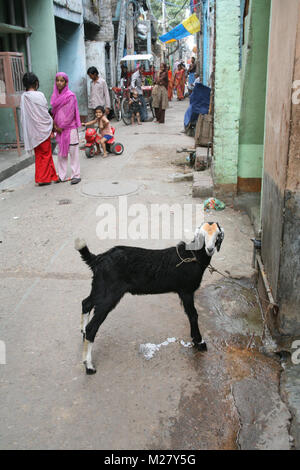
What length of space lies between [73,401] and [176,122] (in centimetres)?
1360

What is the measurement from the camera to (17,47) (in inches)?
429

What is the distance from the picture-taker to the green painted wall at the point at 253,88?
208 inches

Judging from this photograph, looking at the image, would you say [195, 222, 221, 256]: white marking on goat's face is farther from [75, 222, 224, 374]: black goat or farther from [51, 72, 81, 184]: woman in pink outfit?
[51, 72, 81, 184]: woman in pink outfit

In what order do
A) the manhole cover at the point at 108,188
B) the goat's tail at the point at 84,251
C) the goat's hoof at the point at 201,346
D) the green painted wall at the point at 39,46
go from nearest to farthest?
the goat's tail at the point at 84,251, the goat's hoof at the point at 201,346, the manhole cover at the point at 108,188, the green painted wall at the point at 39,46

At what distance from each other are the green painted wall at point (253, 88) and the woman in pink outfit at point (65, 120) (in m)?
3.16

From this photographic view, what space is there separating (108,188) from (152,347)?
448cm

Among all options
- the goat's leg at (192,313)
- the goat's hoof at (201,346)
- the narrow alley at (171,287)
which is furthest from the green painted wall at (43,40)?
the goat's hoof at (201,346)

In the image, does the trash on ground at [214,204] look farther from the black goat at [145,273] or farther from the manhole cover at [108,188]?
the black goat at [145,273]

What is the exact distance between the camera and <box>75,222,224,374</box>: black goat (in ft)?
10.1

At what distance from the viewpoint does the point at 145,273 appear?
10.4 ft

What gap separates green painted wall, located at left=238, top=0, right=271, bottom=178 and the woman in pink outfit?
3.16 meters

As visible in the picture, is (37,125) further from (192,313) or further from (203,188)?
(192,313)

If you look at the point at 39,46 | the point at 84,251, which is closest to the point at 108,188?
the point at 84,251
